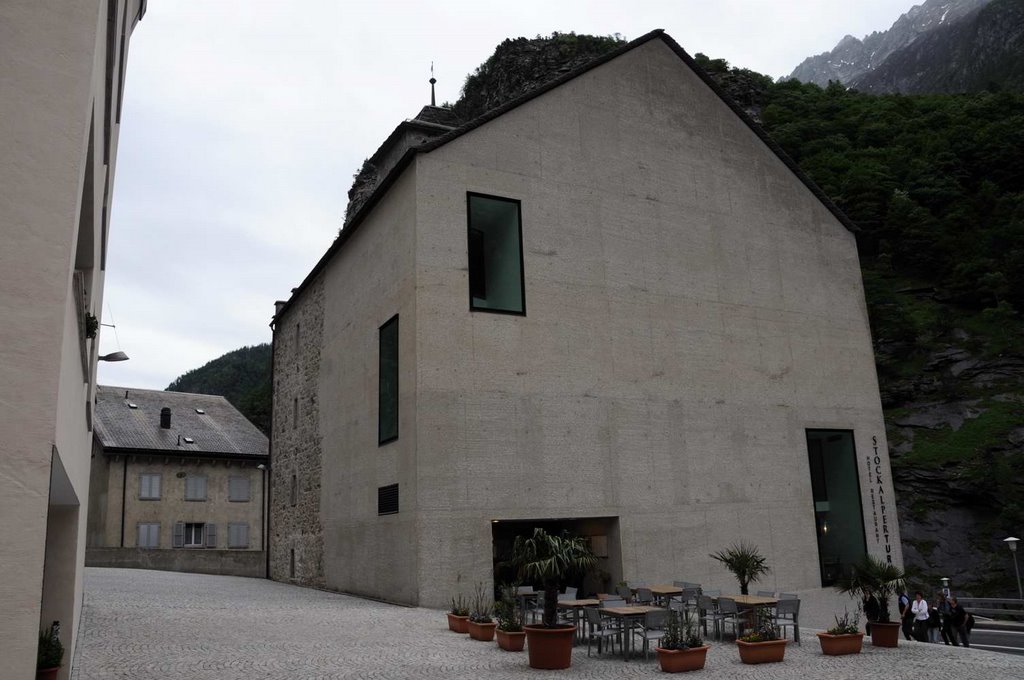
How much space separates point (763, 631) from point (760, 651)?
0.43 meters

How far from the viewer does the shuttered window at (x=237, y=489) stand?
38531 millimetres

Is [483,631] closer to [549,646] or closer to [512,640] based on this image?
[512,640]

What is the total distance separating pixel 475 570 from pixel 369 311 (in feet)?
23.7

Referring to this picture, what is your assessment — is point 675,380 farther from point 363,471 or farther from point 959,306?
point 959,306

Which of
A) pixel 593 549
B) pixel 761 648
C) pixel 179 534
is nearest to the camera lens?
pixel 761 648

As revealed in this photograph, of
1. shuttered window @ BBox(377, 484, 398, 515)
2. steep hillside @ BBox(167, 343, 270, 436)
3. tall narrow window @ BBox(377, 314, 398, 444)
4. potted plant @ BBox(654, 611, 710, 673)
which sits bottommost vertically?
potted plant @ BBox(654, 611, 710, 673)

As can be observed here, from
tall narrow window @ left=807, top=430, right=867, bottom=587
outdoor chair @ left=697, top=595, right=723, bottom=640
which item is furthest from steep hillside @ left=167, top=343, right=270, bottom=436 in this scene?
outdoor chair @ left=697, top=595, right=723, bottom=640

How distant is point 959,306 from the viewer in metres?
41.9

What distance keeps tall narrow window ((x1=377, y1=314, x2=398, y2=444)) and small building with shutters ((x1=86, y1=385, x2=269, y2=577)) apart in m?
20.0

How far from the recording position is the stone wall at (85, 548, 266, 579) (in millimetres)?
28328

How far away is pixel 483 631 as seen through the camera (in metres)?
12.0

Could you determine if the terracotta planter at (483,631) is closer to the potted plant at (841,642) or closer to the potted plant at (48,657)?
the potted plant at (841,642)

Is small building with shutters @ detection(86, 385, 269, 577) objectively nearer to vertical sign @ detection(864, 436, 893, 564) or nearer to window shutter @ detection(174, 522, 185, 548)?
window shutter @ detection(174, 522, 185, 548)

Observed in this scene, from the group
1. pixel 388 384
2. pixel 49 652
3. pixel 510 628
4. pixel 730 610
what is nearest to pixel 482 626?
pixel 510 628
